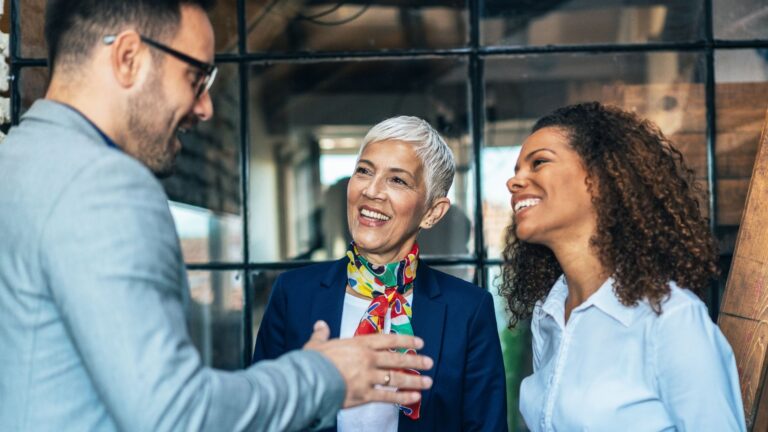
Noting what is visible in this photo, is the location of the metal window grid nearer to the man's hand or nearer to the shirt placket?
the shirt placket

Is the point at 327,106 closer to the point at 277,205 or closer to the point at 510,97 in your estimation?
the point at 277,205

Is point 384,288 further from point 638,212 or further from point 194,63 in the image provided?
point 194,63

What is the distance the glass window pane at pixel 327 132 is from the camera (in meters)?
3.47

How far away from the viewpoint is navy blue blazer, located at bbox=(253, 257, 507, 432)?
2.54m

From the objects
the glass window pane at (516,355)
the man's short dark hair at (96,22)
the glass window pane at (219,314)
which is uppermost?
the man's short dark hair at (96,22)

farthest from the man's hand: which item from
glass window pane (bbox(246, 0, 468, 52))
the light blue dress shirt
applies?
glass window pane (bbox(246, 0, 468, 52))

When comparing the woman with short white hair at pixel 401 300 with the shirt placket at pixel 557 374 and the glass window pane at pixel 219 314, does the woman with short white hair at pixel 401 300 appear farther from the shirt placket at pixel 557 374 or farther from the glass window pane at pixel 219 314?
the glass window pane at pixel 219 314

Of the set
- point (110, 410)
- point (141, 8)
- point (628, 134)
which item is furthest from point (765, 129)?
point (110, 410)

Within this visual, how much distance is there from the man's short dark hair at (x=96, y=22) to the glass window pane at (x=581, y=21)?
2.14 meters

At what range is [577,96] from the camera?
3.46 metres

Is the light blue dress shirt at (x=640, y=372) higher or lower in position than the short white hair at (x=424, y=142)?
lower

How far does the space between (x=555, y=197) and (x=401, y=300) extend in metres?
0.59

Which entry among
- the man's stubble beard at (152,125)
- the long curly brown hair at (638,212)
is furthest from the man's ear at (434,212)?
the man's stubble beard at (152,125)

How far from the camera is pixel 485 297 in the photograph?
2.72 meters
